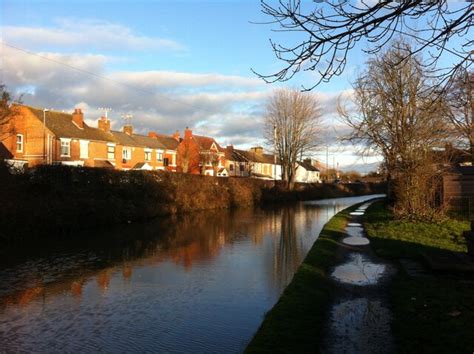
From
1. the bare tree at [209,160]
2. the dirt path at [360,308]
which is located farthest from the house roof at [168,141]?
the dirt path at [360,308]

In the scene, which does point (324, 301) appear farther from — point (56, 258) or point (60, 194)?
point (60, 194)

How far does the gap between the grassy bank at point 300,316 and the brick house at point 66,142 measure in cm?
3309


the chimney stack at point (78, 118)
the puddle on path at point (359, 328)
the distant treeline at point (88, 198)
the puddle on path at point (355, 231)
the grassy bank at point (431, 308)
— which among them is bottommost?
the puddle on path at point (359, 328)

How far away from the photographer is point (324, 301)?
8484 millimetres

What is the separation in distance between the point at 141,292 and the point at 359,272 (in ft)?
17.3

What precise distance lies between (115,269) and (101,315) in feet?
14.6

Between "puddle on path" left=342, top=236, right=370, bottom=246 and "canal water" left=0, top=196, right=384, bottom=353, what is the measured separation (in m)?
1.60

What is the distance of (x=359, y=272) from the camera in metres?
11.1

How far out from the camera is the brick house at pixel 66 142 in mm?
43812

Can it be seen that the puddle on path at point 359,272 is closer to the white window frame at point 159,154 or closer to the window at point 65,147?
the window at point 65,147

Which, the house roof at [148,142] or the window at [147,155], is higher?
the house roof at [148,142]

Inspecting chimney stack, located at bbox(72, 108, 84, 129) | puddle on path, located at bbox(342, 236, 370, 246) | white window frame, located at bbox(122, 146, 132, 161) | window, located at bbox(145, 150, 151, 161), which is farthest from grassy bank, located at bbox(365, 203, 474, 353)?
window, located at bbox(145, 150, 151, 161)

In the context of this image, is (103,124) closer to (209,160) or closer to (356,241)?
Result: (209,160)

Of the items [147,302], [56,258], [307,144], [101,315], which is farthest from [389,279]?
[307,144]
